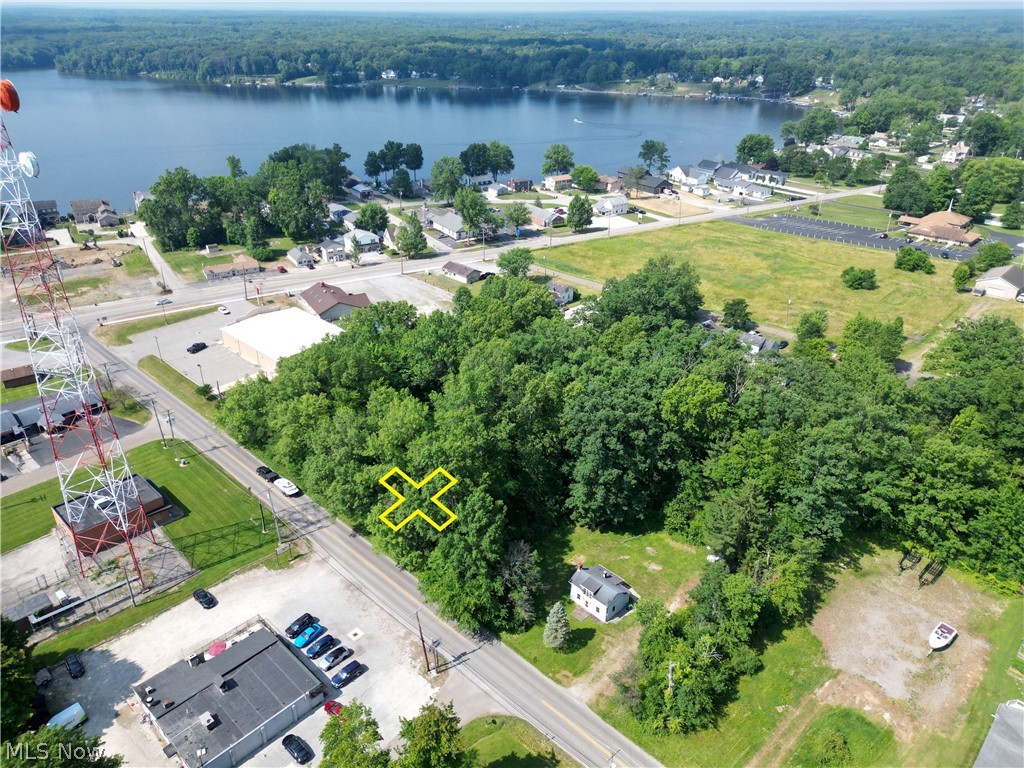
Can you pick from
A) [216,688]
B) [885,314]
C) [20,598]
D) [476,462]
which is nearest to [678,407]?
[476,462]

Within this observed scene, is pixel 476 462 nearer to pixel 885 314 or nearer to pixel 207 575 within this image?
pixel 207 575

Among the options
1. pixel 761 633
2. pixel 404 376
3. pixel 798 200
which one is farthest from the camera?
pixel 798 200

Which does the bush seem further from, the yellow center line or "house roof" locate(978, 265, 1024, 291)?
the yellow center line

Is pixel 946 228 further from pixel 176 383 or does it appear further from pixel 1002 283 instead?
pixel 176 383

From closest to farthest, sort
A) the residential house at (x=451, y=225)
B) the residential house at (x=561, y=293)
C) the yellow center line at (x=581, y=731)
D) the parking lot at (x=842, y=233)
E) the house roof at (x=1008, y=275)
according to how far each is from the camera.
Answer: the yellow center line at (x=581, y=731) → the residential house at (x=561, y=293) → the house roof at (x=1008, y=275) → the parking lot at (x=842, y=233) → the residential house at (x=451, y=225)

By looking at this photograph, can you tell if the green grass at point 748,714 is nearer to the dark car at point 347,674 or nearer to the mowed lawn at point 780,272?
the dark car at point 347,674

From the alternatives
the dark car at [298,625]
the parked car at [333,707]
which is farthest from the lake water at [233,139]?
the parked car at [333,707]

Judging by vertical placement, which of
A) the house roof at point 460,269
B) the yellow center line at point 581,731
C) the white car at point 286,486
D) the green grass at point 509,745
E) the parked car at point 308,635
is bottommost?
the yellow center line at point 581,731
